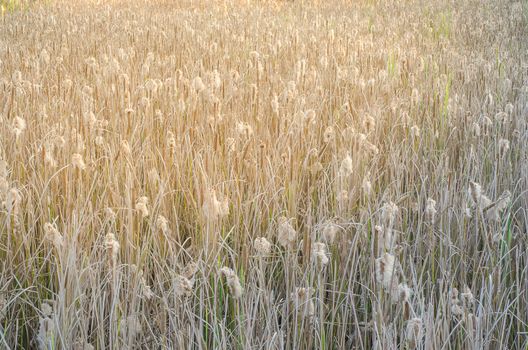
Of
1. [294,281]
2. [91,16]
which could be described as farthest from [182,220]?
[91,16]

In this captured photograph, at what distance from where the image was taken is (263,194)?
2240 millimetres

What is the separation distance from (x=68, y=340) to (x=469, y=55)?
4.30m

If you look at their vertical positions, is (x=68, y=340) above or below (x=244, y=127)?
below

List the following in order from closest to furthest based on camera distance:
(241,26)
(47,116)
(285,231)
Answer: (285,231) → (47,116) → (241,26)

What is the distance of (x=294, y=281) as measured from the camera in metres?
1.71

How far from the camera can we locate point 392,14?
8.50 metres

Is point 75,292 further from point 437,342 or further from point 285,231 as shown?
point 437,342

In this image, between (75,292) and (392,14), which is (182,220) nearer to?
(75,292)

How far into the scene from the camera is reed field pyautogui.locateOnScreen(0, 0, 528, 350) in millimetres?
1572

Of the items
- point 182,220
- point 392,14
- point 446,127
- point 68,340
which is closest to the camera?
point 68,340

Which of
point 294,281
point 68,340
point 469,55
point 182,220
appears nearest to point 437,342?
point 294,281

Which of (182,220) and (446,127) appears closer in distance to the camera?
(182,220)

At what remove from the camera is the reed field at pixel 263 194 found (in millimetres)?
1572

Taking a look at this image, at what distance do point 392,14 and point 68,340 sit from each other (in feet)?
25.2
